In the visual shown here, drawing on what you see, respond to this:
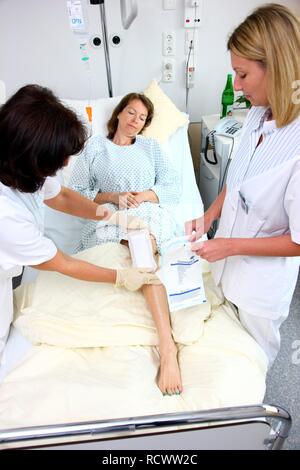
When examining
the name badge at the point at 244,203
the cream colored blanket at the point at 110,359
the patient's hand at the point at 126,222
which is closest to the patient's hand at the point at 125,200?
the patient's hand at the point at 126,222

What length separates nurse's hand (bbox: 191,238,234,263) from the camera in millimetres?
1192

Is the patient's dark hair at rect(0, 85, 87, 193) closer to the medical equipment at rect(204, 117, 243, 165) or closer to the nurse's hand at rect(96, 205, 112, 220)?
the nurse's hand at rect(96, 205, 112, 220)

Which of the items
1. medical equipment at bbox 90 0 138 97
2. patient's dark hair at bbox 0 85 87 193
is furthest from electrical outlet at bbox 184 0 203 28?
patient's dark hair at bbox 0 85 87 193

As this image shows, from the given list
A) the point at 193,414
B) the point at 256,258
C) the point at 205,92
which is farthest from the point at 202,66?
the point at 193,414

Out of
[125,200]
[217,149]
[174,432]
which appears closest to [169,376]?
[174,432]

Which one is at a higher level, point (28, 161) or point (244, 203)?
point (28, 161)

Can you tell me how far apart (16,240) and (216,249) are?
2.13ft

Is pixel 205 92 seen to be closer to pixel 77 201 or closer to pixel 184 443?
pixel 77 201

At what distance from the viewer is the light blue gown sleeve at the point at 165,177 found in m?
2.10

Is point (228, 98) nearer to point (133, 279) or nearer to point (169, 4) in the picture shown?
point (169, 4)

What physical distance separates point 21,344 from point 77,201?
674 mm

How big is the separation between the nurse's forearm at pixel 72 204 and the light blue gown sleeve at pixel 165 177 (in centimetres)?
52

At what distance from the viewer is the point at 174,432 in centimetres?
96

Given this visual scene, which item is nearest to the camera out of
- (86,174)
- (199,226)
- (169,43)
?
(199,226)
